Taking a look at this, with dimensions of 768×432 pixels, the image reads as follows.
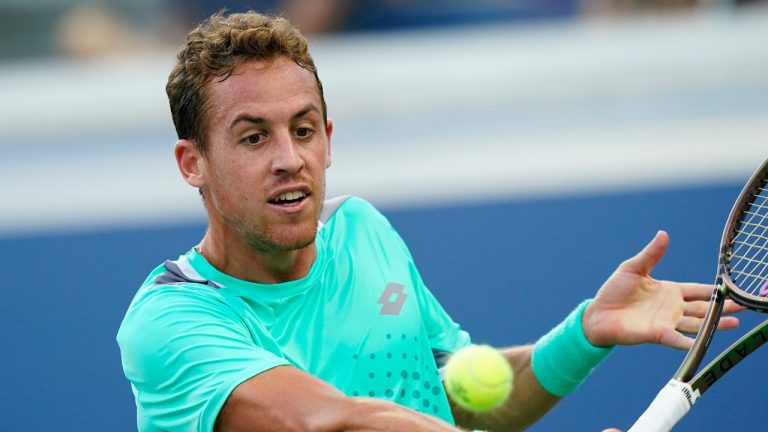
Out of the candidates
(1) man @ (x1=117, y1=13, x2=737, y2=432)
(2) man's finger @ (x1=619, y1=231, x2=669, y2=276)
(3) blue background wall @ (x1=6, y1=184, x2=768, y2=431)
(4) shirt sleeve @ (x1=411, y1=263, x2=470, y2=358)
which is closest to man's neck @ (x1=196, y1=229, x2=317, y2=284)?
(1) man @ (x1=117, y1=13, x2=737, y2=432)

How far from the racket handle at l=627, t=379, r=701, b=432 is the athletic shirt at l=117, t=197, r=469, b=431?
556 mm

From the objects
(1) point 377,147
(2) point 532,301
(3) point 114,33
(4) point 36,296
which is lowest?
(2) point 532,301

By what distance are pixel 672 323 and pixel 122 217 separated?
356cm

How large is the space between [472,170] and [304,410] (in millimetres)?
3371

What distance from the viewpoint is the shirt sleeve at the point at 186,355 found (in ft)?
8.90

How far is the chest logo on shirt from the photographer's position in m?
3.13

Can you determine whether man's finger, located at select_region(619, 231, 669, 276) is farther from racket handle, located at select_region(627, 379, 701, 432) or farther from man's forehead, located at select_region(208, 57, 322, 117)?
man's forehead, located at select_region(208, 57, 322, 117)

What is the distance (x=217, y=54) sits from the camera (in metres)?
2.97

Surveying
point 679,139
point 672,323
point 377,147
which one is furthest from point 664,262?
point 672,323

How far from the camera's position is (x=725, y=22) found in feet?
19.9

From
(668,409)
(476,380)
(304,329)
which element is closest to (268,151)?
(304,329)

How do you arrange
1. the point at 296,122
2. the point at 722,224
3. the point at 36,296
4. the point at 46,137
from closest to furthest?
the point at 296,122
the point at 722,224
the point at 36,296
the point at 46,137

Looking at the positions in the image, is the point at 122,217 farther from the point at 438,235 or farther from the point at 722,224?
the point at 722,224

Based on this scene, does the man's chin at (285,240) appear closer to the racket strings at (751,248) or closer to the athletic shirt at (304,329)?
the athletic shirt at (304,329)
